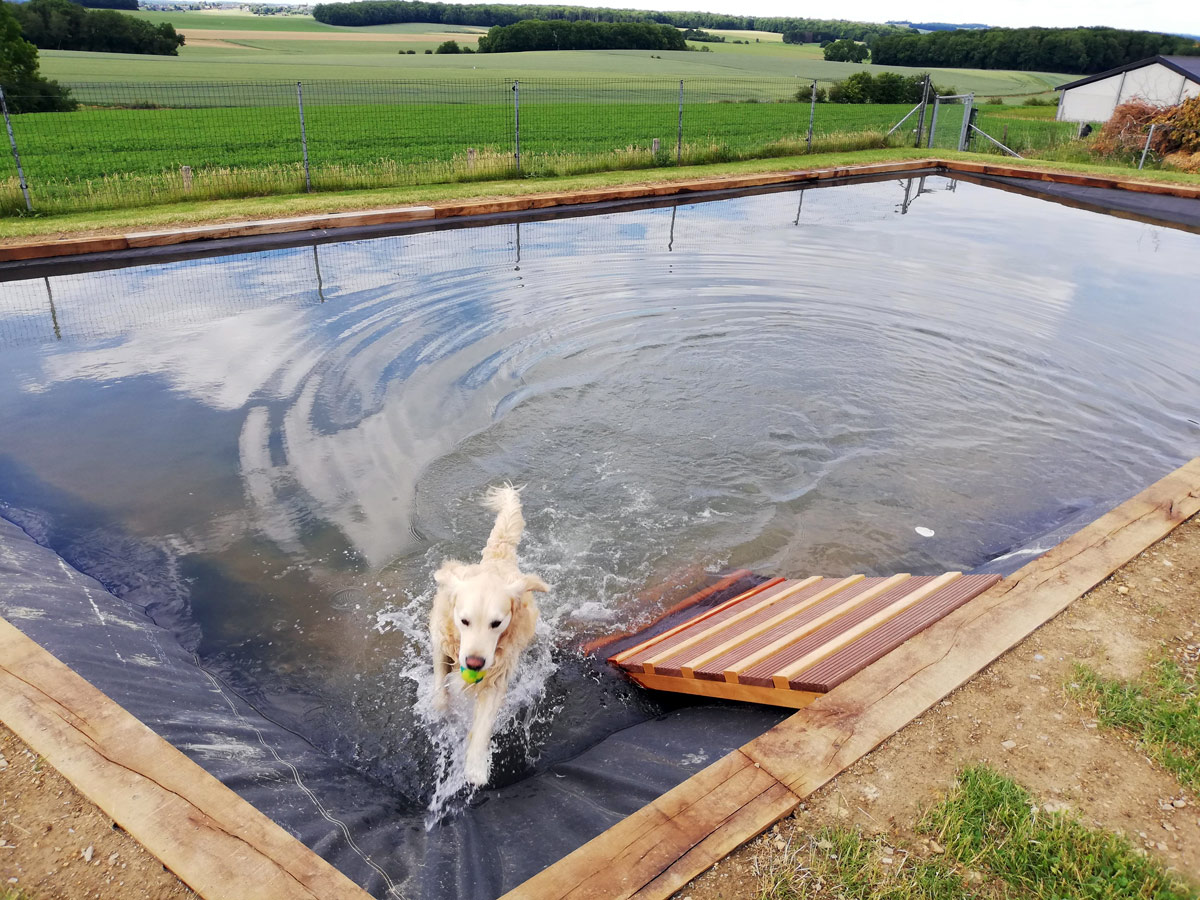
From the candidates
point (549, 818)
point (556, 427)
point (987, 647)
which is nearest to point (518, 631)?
point (549, 818)

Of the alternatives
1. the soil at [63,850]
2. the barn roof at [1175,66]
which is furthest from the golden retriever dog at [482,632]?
the barn roof at [1175,66]

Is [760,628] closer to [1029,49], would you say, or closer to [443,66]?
[443,66]

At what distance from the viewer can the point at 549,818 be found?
11.6 ft

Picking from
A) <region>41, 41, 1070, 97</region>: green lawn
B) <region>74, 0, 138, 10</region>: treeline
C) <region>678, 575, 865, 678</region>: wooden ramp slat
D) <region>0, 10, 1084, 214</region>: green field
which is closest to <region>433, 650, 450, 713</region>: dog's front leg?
<region>678, 575, 865, 678</region>: wooden ramp slat

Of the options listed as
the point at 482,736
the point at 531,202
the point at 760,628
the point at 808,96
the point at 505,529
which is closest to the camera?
the point at 482,736

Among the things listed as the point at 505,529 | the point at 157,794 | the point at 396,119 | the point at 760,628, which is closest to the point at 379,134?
the point at 396,119

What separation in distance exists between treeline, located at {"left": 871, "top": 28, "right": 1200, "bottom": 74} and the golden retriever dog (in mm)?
81757

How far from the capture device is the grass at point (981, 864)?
9.04ft

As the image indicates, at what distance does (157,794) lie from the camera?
310cm

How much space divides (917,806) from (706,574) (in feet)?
8.89

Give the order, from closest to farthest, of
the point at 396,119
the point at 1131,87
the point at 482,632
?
1. the point at 482,632
2. the point at 396,119
3. the point at 1131,87

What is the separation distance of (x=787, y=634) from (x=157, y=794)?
3.16 meters

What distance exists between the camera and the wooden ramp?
4.06 m

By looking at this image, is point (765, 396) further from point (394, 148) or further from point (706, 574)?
point (394, 148)
